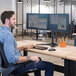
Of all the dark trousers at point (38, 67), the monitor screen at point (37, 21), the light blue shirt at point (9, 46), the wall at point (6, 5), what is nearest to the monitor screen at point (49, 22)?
the monitor screen at point (37, 21)

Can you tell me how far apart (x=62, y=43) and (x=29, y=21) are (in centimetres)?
92

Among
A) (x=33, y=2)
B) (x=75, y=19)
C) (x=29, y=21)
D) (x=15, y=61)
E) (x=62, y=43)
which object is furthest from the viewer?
(x=33, y=2)

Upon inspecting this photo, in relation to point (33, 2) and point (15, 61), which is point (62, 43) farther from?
point (33, 2)

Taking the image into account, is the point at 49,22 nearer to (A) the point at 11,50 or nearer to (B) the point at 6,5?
(A) the point at 11,50

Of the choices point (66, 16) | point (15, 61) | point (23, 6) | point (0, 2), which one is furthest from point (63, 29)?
point (23, 6)

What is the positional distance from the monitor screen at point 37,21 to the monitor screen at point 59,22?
11 centimetres

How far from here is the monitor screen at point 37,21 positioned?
10.8 feet

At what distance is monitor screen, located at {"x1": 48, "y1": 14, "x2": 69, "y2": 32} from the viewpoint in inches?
118

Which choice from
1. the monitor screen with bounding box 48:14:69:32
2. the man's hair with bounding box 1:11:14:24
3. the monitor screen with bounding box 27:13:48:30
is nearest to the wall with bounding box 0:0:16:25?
the monitor screen with bounding box 27:13:48:30

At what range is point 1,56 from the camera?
235 cm

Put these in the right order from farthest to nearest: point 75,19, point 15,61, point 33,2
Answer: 1. point 33,2
2. point 75,19
3. point 15,61

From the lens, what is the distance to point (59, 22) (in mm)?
3100

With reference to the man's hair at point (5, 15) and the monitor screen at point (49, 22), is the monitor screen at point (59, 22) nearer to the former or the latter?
the monitor screen at point (49, 22)

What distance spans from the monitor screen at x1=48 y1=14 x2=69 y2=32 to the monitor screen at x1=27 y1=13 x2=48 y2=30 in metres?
0.11
